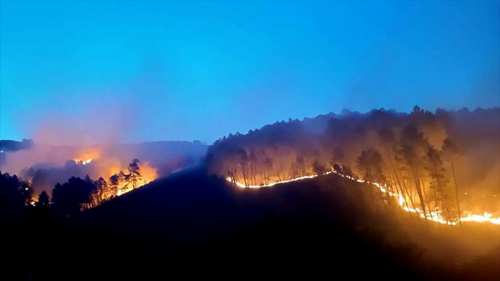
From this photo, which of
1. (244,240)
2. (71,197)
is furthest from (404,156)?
(71,197)

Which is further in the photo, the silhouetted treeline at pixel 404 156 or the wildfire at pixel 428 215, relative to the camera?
the silhouetted treeline at pixel 404 156

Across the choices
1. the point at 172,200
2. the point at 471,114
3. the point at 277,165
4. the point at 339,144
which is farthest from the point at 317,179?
the point at 471,114

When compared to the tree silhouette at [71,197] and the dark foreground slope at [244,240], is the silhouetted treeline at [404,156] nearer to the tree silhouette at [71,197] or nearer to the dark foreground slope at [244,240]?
the dark foreground slope at [244,240]

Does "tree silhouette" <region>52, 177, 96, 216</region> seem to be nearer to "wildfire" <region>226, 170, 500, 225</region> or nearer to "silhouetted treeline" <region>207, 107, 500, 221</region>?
"silhouetted treeline" <region>207, 107, 500, 221</region>

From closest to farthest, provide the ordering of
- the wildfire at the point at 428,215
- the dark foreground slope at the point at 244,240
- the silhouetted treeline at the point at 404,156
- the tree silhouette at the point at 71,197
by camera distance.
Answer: the dark foreground slope at the point at 244,240 < the wildfire at the point at 428,215 < the silhouetted treeline at the point at 404,156 < the tree silhouette at the point at 71,197

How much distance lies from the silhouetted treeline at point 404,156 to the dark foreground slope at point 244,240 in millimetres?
8427

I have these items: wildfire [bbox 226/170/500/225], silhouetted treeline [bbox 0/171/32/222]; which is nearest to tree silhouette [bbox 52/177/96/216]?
silhouetted treeline [bbox 0/171/32/222]

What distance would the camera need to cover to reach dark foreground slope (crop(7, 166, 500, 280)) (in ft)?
239

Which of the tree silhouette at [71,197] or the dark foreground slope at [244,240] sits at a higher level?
the tree silhouette at [71,197]

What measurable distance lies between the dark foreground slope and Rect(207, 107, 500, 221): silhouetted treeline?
8.43 m

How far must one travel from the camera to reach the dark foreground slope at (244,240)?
72938mm

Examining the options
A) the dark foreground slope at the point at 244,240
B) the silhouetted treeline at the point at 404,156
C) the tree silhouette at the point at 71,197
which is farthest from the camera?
the tree silhouette at the point at 71,197

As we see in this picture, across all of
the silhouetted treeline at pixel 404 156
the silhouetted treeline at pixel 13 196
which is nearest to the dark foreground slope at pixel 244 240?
the silhouetted treeline at pixel 404 156

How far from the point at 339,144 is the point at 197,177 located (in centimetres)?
6352
